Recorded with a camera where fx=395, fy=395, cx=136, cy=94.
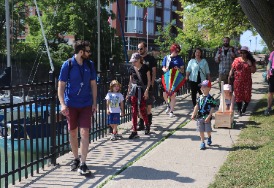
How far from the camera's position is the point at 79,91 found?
5512 mm

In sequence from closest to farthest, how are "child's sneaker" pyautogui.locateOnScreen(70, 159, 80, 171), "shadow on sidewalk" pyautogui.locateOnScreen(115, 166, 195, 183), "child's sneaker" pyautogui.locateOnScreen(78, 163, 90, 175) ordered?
"shadow on sidewalk" pyautogui.locateOnScreen(115, 166, 195, 183) → "child's sneaker" pyautogui.locateOnScreen(78, 163, 90, 175) → "child's sneaker" pyautogui.locateOnScreen(70, 159, 80, 171)

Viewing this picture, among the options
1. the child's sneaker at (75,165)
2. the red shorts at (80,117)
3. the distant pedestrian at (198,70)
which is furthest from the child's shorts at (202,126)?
the distant pedestrian at (198,70)

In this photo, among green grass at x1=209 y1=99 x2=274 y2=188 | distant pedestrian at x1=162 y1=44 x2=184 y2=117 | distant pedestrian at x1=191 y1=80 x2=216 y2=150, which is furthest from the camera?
distant pedestrian at x1=162 y1=44 x2=184 y2=117

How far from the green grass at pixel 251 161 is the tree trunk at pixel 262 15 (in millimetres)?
2665

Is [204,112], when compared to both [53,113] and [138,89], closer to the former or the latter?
[138,89]

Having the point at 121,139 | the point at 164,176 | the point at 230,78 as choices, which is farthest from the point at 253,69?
the point at 164,176

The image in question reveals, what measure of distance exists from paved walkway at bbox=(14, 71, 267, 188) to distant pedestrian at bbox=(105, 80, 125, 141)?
336mm

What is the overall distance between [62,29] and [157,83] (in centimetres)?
2407

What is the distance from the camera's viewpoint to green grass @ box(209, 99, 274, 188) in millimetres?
4879

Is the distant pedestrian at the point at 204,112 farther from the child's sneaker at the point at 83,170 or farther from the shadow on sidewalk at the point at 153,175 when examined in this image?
the child's sneaker at the point at 83,170

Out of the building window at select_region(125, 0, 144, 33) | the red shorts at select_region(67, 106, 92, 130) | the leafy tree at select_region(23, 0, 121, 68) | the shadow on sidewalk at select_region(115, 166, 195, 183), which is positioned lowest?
the shadow on sidewalk at select_region(115, 166, 195, 183)

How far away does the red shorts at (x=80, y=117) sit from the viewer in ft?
18.2

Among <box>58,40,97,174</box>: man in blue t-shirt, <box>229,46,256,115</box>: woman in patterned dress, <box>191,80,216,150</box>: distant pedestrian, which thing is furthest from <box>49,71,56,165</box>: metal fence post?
<box>229,46,256,115</box>: woman in patterned dress

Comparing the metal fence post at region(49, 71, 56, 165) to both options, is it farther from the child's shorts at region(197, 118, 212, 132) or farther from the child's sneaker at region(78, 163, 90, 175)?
the child's shorts at region(197, 118, 212, 132)
